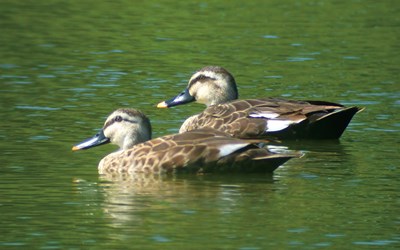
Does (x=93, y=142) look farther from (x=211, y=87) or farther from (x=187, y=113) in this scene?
(x=187, y=113)

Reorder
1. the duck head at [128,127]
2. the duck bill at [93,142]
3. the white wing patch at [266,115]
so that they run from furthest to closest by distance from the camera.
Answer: the white wing patch at [266,115] → the duck bill at [93,142] → the duck head at [128,127]

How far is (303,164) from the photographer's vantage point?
15.7 m

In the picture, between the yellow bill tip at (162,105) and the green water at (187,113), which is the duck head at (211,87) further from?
the green water at (187,113)

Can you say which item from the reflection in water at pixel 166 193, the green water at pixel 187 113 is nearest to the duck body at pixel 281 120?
the green water at pixel 187 113

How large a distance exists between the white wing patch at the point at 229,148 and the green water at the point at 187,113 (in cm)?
25

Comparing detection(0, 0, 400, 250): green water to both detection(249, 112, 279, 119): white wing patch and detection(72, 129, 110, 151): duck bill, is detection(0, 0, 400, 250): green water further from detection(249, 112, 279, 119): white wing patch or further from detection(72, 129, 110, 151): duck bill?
detection(249, 112, 279, 119): white wing patch

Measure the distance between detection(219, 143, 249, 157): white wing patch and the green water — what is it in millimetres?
253

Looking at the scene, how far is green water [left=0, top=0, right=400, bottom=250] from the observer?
12297 mm

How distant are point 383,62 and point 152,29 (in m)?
5.43

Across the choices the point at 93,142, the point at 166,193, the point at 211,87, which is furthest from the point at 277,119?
the point at 166,193

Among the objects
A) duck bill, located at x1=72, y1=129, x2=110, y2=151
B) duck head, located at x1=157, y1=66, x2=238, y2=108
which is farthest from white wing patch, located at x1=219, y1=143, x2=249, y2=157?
duck head, located at x1=157, y1=66, x2=238, y2=108

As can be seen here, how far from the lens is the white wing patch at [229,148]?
47.8 ft

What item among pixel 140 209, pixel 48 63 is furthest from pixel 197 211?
pixel 48 63

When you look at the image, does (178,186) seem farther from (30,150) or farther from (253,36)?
(253,36)
